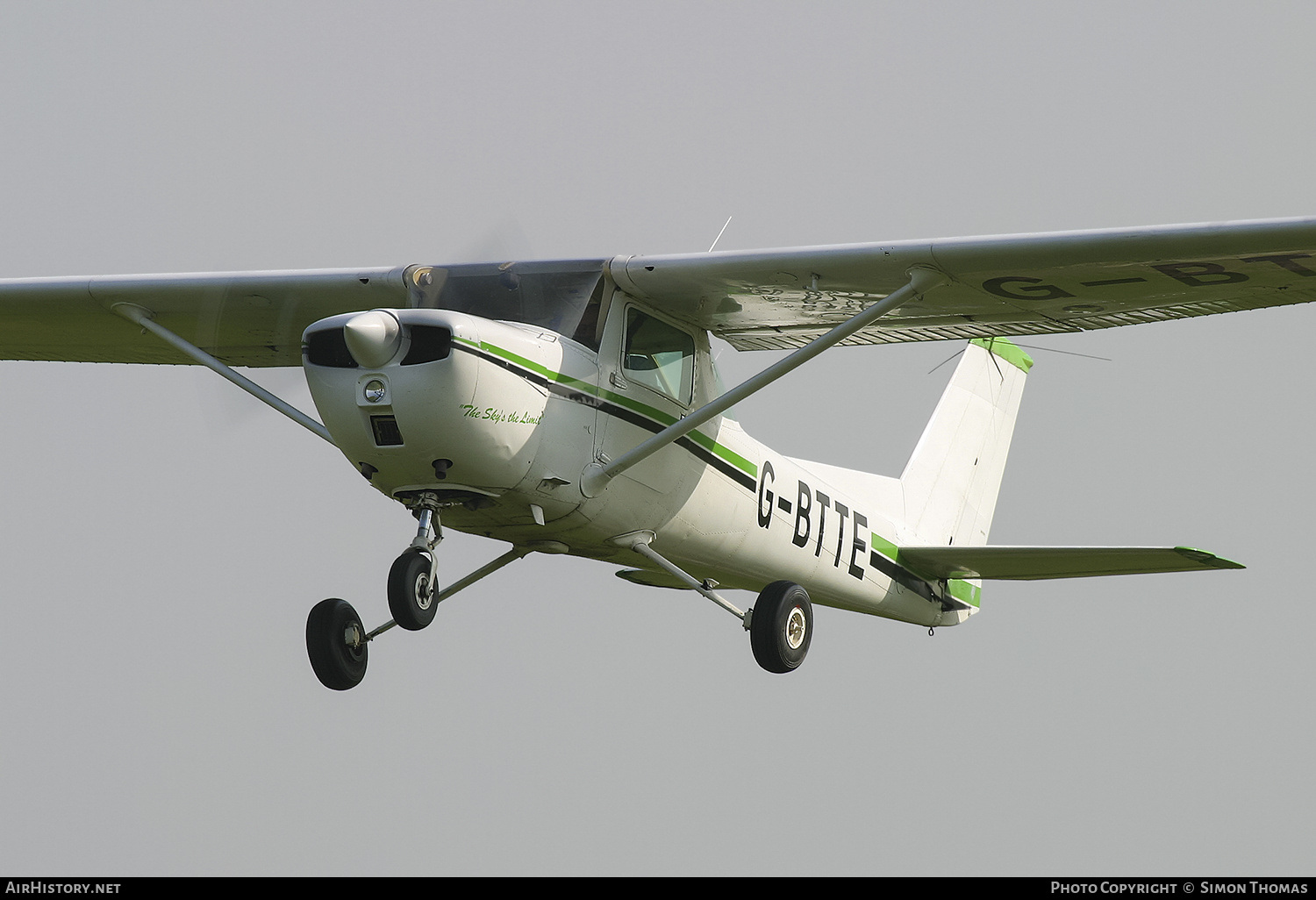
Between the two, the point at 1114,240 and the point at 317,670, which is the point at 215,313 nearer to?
the point at 317,670

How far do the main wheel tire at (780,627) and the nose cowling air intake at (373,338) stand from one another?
3.27 m

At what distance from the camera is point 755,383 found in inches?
422

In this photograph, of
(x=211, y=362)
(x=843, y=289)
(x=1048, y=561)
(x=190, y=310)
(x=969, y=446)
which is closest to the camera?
(x=843, y=289)

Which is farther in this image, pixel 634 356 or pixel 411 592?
pixel 634 356

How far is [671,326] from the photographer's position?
11359 mm

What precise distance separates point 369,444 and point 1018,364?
9.09 metres

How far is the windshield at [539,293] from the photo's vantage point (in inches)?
419

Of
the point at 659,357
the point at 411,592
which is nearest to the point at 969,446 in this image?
the point at 659,357

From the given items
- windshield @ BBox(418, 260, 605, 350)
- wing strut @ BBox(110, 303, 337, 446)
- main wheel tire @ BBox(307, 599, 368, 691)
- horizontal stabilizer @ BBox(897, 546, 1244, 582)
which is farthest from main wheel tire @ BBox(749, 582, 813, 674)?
wing strut @ BBox(110, 303, 337, 446)

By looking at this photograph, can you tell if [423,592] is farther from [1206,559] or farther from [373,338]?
[1206,559]

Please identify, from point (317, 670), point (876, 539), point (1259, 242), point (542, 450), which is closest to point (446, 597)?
point (317, 670)

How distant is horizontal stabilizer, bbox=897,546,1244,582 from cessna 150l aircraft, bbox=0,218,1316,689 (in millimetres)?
25

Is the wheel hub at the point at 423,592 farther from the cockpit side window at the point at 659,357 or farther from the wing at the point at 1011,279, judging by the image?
the wing at the point at 1011,279

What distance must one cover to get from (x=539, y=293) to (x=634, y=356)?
766 mm
